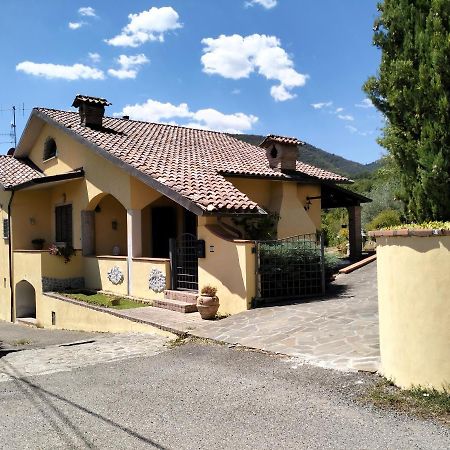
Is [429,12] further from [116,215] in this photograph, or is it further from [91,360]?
[116,215]

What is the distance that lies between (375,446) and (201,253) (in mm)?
7638

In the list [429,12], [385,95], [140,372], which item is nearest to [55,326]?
[140,372]

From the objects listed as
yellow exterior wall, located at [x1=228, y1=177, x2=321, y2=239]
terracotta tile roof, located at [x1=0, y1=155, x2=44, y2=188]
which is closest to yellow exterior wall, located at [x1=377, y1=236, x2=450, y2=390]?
yellow exterior wall, located at [x1=228, y1=177, x2=321, y2=239]

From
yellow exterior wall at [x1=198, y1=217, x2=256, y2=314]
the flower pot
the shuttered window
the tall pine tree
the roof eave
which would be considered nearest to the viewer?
the tall pine tree

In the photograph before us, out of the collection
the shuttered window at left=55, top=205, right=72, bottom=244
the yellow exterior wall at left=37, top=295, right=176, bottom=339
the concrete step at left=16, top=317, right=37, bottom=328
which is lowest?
the concrete step at left=16, top=317, right=37, bottom=328

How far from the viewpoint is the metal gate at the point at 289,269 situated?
11.1m

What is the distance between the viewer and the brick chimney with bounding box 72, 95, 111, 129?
17797mm

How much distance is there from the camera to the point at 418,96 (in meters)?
6.13

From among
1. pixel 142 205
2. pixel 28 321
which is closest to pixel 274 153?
pixel 142 205

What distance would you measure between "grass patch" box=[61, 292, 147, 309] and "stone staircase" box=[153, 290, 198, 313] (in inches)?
32.9

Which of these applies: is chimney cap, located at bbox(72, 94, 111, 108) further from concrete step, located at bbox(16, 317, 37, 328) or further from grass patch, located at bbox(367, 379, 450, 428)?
grass patch, located at bbox(367, 379, 450, 428)

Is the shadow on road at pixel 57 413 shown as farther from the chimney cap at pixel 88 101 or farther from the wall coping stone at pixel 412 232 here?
the chimney cap at pixel 88 101

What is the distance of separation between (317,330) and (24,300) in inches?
571

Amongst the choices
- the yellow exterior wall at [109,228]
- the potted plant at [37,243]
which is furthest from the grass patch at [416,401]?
the potted plant at [37,243]
